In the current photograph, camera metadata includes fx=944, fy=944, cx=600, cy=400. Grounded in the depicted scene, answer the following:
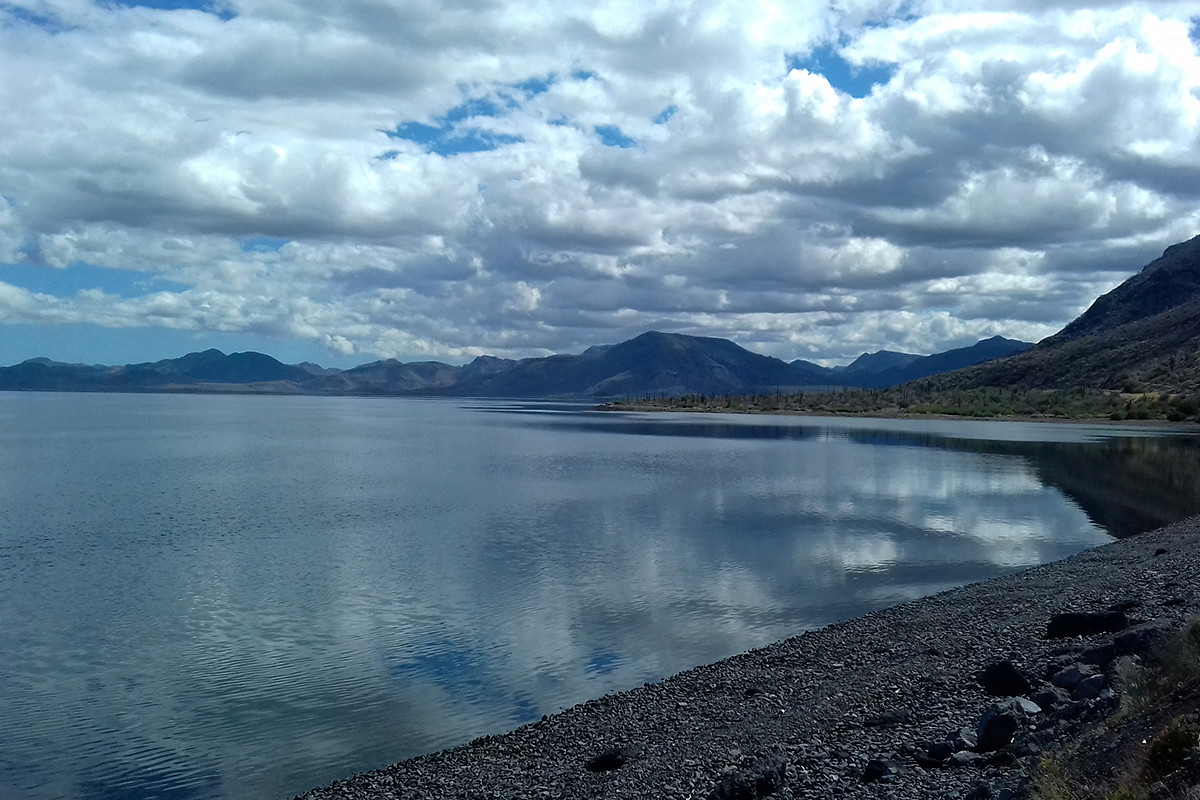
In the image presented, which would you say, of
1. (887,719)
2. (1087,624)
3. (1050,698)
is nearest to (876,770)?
(887,719)

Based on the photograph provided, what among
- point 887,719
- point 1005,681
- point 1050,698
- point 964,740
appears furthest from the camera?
point 1005,681

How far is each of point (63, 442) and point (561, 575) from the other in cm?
8206

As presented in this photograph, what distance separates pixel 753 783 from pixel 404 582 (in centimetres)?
1943

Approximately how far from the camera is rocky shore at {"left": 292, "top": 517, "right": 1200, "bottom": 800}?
37.8ft

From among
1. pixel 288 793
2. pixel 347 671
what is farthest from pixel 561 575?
pixel 288 793

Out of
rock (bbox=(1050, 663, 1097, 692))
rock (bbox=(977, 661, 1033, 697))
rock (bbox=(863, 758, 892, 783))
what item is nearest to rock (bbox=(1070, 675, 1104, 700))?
rock (bbox=(1050, 663, 1097, 692))

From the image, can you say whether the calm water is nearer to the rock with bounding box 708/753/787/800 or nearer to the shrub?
the rock with bounding box 708/753/787/800

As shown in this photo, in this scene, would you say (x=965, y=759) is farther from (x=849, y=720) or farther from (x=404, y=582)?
(x=404, y=582)

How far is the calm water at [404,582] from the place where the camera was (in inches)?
661

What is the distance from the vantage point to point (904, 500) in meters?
51.2

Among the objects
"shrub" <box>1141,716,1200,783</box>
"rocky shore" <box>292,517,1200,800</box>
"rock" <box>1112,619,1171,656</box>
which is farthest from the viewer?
"rock" <box>1112,619,1171,656</box>

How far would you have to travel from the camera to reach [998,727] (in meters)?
11.8

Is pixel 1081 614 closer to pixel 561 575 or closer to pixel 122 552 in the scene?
pixel 561 575

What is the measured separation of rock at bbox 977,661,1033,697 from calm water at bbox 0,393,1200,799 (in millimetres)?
6761
